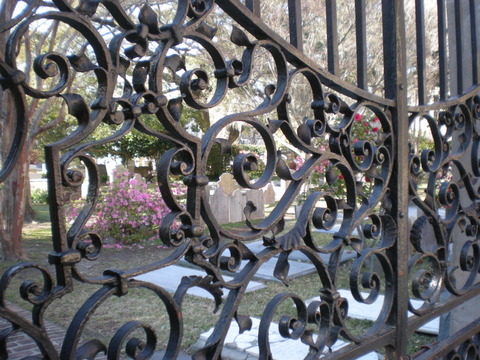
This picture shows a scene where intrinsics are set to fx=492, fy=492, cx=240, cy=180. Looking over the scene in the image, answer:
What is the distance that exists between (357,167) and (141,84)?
2.65ft

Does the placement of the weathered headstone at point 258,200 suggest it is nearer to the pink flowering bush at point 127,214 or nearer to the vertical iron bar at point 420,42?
the pink flowering bush at point 127,214

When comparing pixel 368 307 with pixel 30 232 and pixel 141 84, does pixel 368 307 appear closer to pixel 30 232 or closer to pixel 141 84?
pixel 141 84

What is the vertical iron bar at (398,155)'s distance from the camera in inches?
66.2

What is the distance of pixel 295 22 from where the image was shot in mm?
1418

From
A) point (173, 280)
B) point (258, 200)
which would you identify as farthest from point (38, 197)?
point (173, 280)

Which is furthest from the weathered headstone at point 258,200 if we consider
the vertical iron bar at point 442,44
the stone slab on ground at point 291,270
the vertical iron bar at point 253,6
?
the vertical iron bar at point 253,6

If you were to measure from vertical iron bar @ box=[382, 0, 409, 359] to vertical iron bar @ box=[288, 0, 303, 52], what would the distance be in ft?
1.37

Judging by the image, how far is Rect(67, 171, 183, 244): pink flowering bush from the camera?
10.3 metres

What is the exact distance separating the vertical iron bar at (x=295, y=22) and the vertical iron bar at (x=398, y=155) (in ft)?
1.37

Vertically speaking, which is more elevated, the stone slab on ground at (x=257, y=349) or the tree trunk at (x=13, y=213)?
the tree trunk at (x=13, y=213)

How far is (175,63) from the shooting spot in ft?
3.60

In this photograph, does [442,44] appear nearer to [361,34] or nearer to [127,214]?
[361,34]

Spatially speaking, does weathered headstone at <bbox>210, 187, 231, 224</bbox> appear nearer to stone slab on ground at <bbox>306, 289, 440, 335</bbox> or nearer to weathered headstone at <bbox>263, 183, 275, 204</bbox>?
weathered headstone at <bbox>263, 183, 275, 204</bbox>

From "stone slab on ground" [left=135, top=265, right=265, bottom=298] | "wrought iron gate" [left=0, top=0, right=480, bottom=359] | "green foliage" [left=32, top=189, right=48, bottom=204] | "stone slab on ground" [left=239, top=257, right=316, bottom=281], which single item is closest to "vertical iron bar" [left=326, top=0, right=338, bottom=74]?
"wrought iron gate" [left=0, top=0, right=480, bottom=359]
